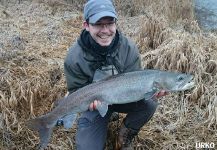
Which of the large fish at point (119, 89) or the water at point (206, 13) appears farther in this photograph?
the water at point (206, 13)

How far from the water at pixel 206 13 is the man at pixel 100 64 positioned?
15.2ft

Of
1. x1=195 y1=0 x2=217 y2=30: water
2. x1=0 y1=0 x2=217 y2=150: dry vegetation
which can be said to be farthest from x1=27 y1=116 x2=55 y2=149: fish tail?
x1=195 y1=0 x2=217 y2=30: water

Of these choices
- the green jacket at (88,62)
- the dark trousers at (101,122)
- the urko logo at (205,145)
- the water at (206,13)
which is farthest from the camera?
the water at (206,13)

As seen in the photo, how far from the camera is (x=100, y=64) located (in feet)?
12.0

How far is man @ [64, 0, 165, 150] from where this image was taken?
3480mm

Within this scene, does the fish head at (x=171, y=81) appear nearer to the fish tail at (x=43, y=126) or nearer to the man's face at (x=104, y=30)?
the man's face at (x=104, y=30)

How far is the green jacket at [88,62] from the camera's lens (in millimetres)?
3633

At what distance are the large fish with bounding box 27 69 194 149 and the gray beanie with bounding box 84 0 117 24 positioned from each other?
536 mm

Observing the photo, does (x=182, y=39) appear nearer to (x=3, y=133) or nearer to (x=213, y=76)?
(x=213, y=76)

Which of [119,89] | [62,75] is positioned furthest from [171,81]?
[62,75]

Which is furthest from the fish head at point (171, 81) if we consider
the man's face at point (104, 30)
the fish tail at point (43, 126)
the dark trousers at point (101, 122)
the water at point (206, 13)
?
the water at point (206, 13)

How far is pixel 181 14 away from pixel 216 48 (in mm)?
2425

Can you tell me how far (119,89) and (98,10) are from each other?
2.33 feet

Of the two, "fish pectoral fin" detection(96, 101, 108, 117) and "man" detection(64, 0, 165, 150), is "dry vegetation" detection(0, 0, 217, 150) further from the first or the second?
"fish pectoral fin" detection(96, 101, 108, 117)
